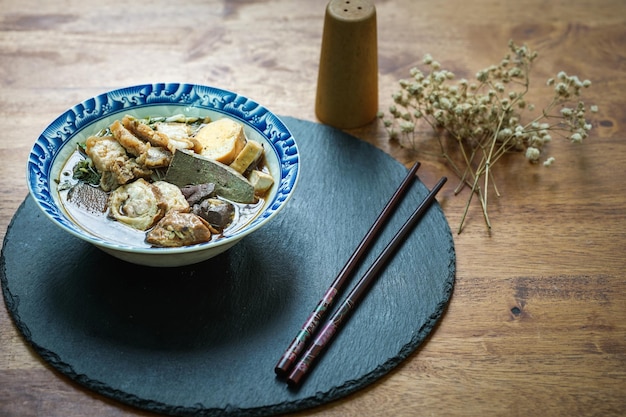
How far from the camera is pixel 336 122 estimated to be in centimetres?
186

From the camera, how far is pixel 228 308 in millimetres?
1378

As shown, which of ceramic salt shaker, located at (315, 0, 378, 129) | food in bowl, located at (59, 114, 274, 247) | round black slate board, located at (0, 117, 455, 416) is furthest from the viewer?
ceramic salt shaker, located at (315, 0, 378, 129)

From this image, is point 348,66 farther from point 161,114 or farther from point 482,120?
point 161,114

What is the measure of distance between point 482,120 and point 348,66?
350 mm

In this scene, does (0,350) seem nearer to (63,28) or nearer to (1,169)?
(1,169)

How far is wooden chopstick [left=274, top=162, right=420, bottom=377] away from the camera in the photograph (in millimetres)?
1280

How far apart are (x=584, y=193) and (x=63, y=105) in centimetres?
127

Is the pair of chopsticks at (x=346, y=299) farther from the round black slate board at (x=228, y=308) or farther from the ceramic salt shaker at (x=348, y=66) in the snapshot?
the ceramic salt shaker at (x=348, y=66)

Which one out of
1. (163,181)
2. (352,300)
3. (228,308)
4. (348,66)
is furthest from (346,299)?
(348,66)

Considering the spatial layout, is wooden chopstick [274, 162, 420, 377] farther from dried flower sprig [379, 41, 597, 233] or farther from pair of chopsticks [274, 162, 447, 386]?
dried flower sprig [379, 41, 597, 233]

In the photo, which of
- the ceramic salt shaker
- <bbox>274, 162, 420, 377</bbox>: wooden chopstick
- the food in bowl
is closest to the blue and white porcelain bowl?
the food in bowl

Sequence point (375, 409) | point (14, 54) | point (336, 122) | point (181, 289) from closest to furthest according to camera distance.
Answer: point (375, 409) < point (181, 289) < point (336, 122) < point (14, 54)

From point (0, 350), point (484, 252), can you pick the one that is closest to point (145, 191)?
point (0, 350)

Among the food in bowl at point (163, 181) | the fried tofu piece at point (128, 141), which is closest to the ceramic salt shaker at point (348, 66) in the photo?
the food in bowl at point (163, 181)
